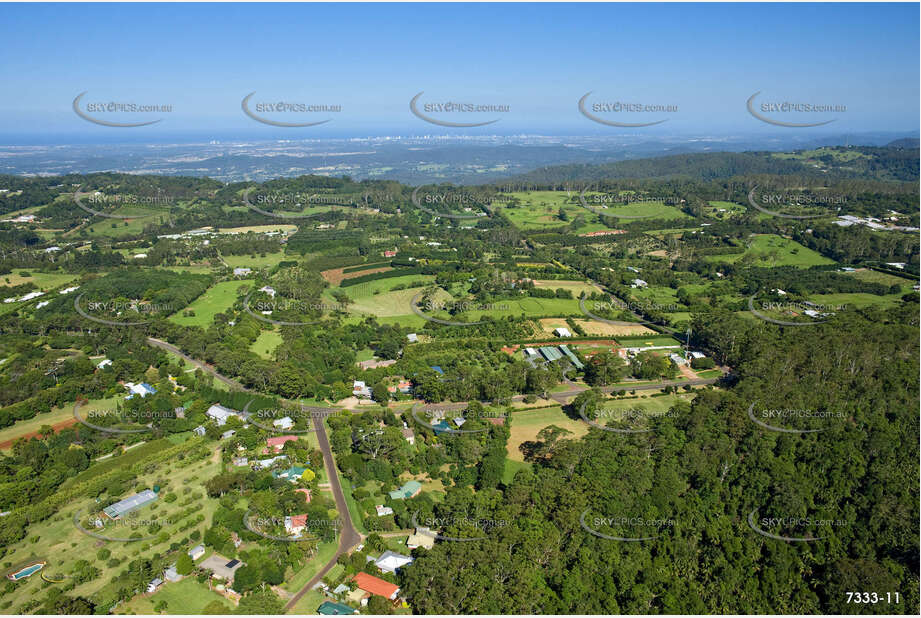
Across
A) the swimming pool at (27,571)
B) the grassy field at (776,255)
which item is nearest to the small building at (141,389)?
the swimming pool at (27,571)

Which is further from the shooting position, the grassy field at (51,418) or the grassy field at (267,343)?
the grassy field at (267,343)

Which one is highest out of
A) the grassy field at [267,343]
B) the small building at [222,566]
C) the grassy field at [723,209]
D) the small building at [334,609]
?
the grassy field at [723,209]

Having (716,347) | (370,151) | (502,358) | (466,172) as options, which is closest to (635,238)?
(716,347)

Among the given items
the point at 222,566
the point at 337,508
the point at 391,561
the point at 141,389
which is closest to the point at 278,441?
the point at 337,508

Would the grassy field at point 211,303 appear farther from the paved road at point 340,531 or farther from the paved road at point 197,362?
the paved road at point 340,531

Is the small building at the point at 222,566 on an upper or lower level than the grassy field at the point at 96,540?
upper

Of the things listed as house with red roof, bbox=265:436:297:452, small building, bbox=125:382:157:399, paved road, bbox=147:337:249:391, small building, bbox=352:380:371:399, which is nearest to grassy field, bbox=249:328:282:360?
paved road, bbox=147:337:249:391

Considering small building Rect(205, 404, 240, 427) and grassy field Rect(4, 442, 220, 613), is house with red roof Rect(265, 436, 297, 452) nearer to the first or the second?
grassy field Rect(4, 442, 220, 613)
